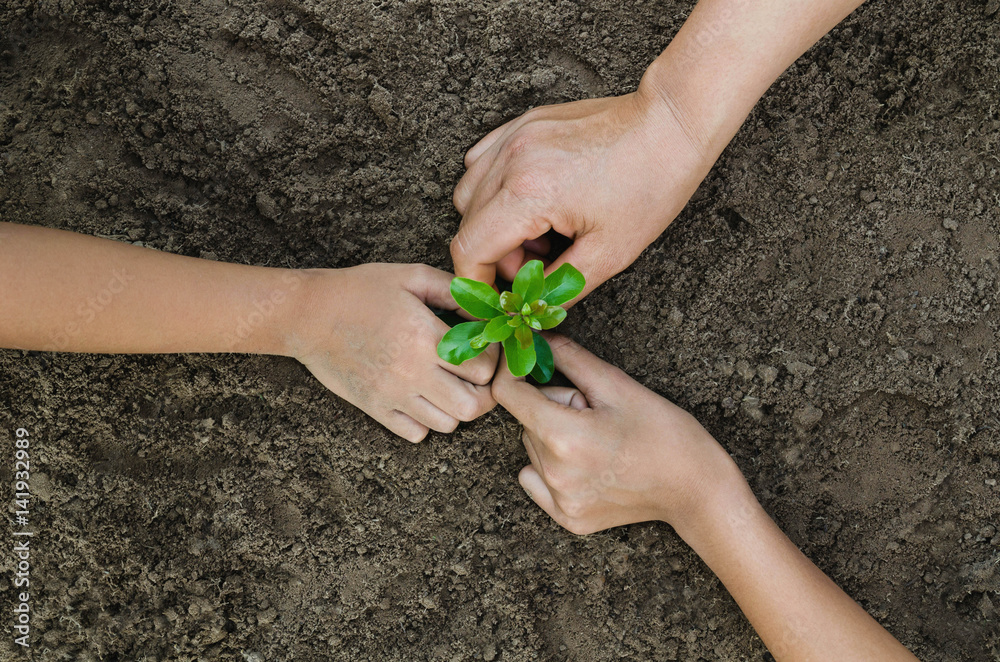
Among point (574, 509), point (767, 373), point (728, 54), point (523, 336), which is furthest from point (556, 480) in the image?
point (728, 54)

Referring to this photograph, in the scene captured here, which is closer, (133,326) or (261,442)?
(133,326)

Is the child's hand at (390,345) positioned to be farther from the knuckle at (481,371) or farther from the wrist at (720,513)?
the wrist at (720,513)

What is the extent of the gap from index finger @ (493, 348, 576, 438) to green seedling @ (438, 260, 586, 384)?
135 millimetres

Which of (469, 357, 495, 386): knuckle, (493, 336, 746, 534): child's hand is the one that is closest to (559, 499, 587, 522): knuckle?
(493, 336, 746, 534): child's hand

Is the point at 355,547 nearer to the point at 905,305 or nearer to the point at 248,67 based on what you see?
the point at 248,67

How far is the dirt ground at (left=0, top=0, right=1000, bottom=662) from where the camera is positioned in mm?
2307

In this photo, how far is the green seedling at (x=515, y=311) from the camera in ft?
5.99

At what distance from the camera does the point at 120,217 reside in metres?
2.35

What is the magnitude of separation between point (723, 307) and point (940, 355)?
68cm

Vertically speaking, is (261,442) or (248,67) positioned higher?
(248,67)

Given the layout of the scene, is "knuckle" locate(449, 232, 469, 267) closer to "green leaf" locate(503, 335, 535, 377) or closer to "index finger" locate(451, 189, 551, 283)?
"index finger" locate(451, 189, 551, 283)

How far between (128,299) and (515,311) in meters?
1.01

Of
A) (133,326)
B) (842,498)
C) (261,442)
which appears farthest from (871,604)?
(133,326)

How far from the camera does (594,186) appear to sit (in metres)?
1.89
